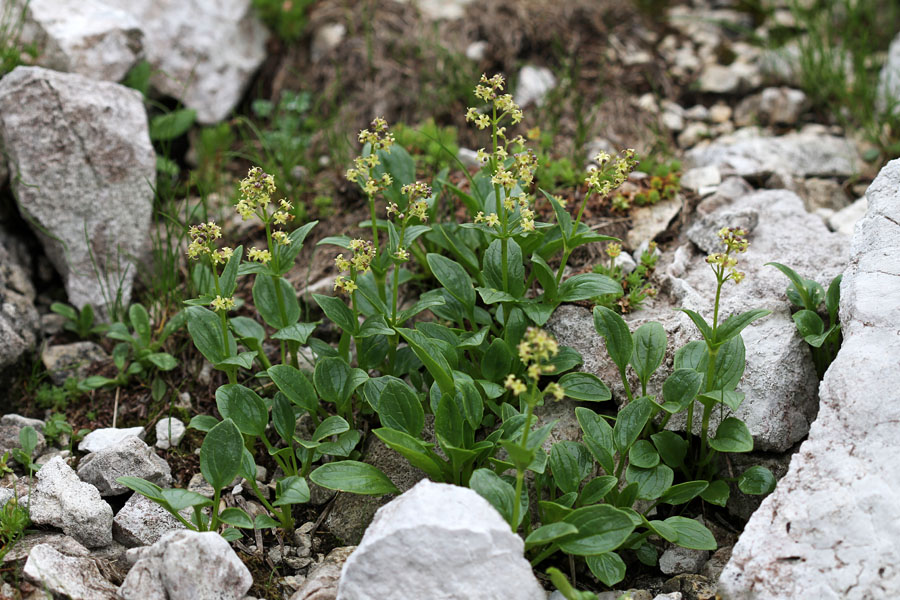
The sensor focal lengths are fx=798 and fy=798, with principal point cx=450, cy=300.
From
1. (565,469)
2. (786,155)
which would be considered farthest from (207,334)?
(786,155)

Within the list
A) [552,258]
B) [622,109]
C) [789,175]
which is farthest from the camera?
[622,109]

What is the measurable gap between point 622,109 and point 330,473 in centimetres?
353

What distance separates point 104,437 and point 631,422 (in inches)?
90.4

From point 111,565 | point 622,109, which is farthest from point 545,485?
point 622,109

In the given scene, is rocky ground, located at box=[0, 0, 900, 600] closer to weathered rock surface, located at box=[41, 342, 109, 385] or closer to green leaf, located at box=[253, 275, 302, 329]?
weathered rock surface, located at box=[41, 342, 109, 385]

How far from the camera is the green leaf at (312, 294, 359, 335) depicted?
3375 millimetres

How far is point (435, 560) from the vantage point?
248 centimetres

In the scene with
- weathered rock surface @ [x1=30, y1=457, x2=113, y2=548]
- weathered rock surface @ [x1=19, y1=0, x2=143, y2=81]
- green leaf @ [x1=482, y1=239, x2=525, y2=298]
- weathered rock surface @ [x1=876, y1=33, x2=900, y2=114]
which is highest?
weathered rock surface @ [x1=876, y1=33, x2=900, y2=114]

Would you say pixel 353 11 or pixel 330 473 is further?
pixel 353 11

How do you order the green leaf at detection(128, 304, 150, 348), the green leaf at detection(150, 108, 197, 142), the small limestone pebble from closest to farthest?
the small limestone pebble, the green leaf at detection(128, 304, 150, 348), the green leaf at detection(150, 108, 197, 142)

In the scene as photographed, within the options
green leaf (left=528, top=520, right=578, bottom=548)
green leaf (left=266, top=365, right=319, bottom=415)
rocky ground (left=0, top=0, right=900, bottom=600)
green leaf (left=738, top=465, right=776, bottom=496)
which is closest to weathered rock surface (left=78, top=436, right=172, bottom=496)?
rocky ground (left=0, top=0, right=900, bottom=600)

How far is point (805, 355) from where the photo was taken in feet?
10.8

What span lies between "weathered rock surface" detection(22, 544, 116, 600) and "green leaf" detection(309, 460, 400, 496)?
78 centimetres

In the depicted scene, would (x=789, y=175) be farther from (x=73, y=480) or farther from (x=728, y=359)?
(x=73, y=480)
